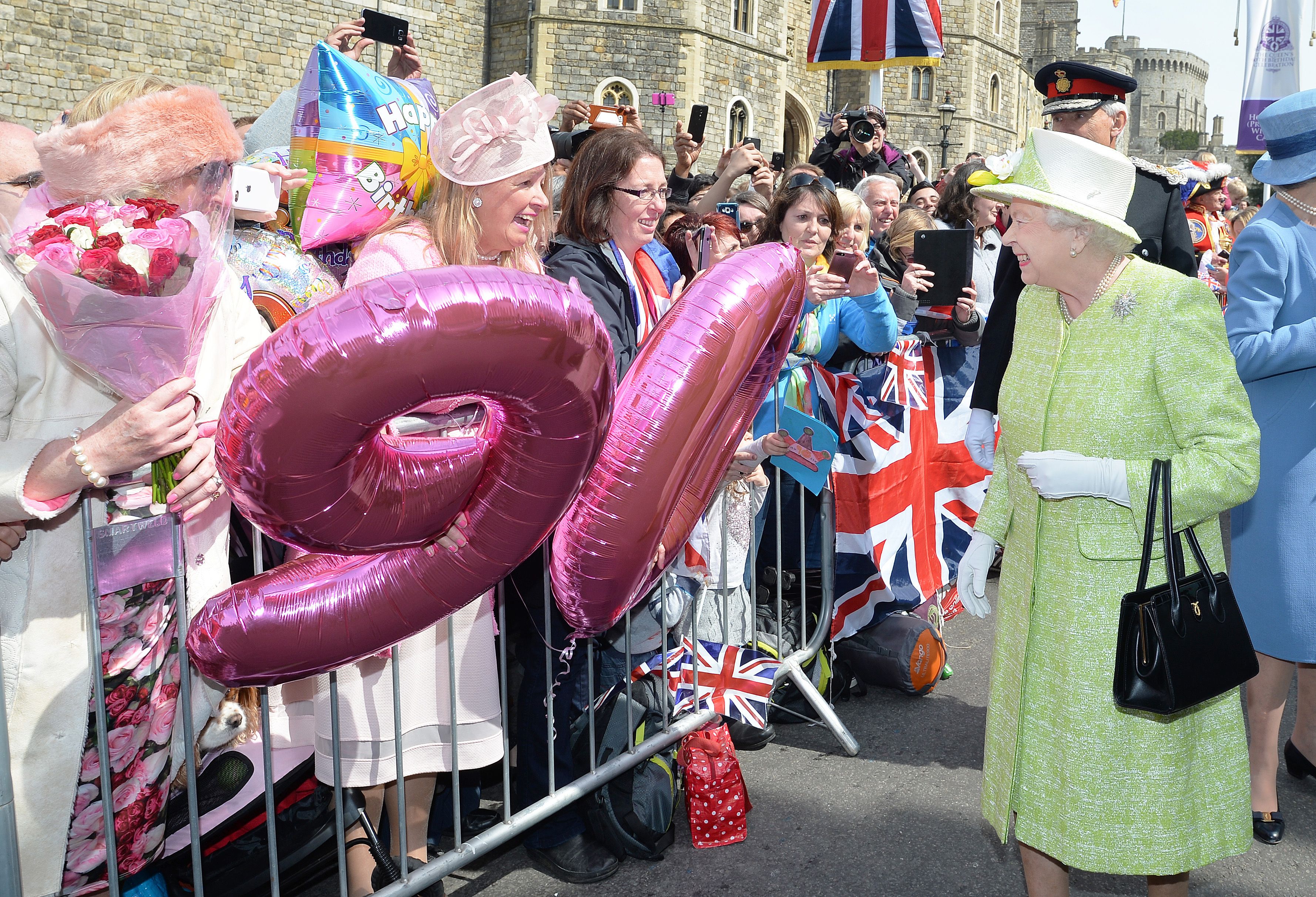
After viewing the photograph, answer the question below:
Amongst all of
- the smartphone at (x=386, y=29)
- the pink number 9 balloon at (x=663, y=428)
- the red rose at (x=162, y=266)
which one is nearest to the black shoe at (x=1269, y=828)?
the pink number 9 balloon at (x=663, y=428)

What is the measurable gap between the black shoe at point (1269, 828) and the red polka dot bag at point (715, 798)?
136 centimetres

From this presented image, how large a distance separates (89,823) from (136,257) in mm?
997

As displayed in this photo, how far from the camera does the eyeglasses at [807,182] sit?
3549mm

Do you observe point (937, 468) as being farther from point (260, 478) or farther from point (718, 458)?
point (260, 478)

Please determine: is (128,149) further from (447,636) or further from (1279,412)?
(1279,412)

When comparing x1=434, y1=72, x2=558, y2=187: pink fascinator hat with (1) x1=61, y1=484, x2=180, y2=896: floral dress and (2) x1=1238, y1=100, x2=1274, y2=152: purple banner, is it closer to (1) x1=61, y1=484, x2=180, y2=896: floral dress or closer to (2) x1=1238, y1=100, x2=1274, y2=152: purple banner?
(1) x1=61, y1=484, x2=180, y2=896: floral dress

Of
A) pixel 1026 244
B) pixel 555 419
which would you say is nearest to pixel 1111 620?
pixel 1026 244

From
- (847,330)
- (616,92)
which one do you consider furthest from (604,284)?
(616,92)

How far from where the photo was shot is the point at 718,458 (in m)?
2.16

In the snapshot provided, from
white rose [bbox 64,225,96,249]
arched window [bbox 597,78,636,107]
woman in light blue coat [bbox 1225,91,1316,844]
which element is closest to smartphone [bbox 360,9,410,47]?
white rose [bbox 64,225,96,249]

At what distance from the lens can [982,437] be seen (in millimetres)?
2660

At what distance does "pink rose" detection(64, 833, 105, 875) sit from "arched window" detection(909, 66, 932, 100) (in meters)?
40.3

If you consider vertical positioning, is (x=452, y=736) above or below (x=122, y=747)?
below

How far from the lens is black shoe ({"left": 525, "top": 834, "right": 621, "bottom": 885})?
2.53 m
